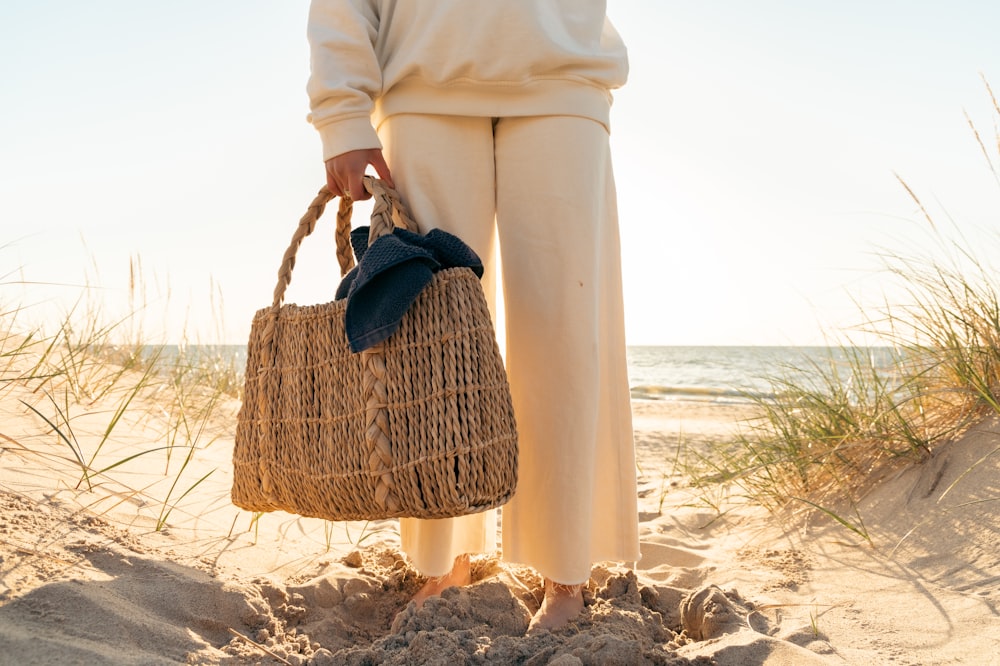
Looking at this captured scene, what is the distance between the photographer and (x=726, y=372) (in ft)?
62.4

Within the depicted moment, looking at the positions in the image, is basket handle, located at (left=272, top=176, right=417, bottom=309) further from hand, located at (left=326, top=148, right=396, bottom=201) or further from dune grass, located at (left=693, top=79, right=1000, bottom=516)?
dune grass, located at (left=693, top=79, right=1000, bottom=516)

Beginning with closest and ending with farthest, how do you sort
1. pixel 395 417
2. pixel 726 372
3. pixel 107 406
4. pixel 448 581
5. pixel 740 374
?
pixel 395 417, pixel 448 581, pixel 107 406, pixel 740 374, pixel 726 372

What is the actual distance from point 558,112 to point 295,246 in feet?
2.25

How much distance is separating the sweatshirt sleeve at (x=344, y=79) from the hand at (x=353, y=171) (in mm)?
16

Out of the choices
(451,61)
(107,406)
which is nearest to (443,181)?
(451,61)

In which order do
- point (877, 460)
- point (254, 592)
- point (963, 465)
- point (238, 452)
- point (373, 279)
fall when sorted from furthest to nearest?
point (877, 460)
point (963, 465)
point (254, 592)
point (238, 452)
point (373, 279)

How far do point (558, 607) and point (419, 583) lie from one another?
0.44m

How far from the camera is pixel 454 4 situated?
161cm

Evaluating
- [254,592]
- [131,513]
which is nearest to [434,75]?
[254,592]

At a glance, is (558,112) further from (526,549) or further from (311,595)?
(311,595)

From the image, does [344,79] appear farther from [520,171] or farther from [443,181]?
[520,171]

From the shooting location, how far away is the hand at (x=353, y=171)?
65.4 inches

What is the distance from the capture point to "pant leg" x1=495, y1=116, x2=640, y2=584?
1681 mm

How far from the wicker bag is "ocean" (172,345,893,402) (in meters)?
1.61
